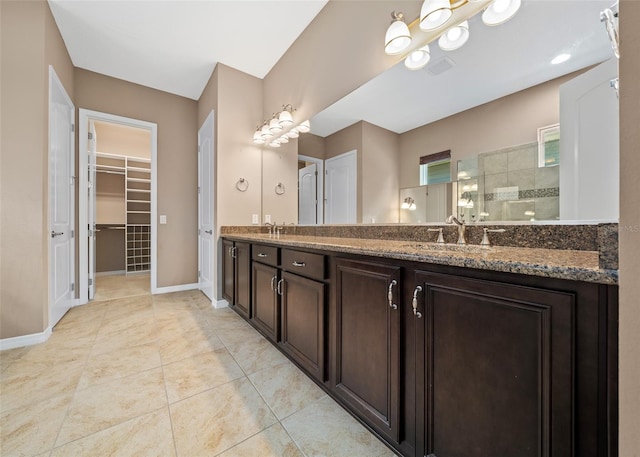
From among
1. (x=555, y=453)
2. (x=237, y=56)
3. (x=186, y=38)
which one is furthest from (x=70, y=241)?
(x=555, y=453)

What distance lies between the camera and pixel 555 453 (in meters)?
0.61

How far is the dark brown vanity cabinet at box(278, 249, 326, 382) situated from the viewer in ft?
4.38

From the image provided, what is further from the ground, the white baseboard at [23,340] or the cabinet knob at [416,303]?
the cabinet knob at [416,303]

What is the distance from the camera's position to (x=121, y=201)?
4824 mm

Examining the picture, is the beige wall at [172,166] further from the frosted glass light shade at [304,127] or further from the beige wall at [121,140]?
the frosted glass light shade at [304,127]

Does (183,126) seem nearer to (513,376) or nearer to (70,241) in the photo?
(70,241)

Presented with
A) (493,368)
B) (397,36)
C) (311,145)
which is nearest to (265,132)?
(311,145)

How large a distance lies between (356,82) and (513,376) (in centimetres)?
196

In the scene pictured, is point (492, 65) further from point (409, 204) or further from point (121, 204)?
point (121, 204)

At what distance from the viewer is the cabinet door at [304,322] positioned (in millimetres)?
1347

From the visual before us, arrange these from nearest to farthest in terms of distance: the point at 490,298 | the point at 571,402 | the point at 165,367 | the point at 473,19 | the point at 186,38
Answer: the point at 571,402 → the point at 490,298 → the point at 473,19 → the point at 165,367 → the point at 186,38

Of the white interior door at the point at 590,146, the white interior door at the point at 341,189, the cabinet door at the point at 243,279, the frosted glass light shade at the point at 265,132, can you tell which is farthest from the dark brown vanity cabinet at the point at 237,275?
the white interior door at the point at 590,146

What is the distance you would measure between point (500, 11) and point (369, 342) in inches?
63.7

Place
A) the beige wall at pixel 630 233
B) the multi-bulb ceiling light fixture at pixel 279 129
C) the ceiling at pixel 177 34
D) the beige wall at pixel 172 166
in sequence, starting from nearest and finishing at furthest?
1. the beige wall at pixel 630 233
2. the ceiling at pixel 177 34
3. the multi-bulb ceiling light fixture at pixel 279 129
4. the beige wall at pixel 172 166
